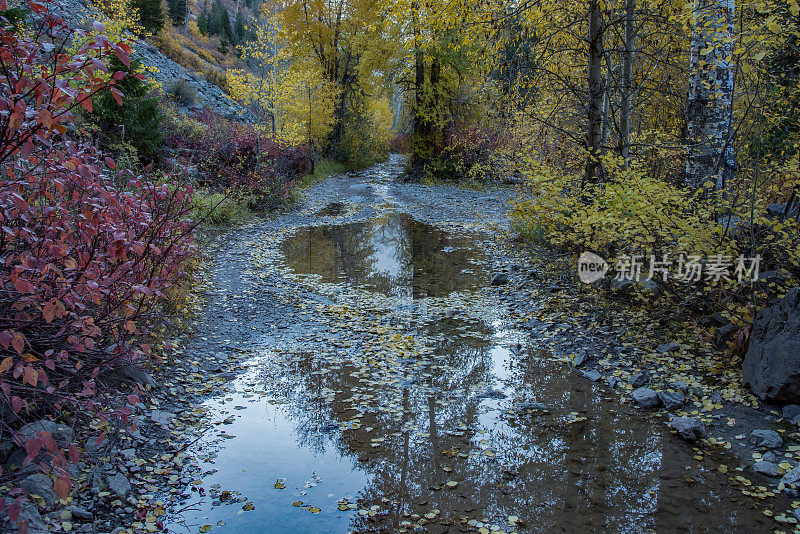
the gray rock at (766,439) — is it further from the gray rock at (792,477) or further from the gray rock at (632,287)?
the gray rock at (632,287)

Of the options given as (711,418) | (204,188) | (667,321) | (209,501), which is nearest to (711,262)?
(667,321)

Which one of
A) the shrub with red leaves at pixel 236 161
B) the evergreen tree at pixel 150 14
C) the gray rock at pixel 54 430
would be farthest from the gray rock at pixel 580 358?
the evergreen tree at pixel 150 14

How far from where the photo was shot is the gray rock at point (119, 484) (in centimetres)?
372

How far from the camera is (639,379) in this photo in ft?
18.5

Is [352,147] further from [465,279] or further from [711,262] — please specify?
[711,262]

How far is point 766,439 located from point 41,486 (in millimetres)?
5855

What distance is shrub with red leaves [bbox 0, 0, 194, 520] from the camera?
8.49 feet

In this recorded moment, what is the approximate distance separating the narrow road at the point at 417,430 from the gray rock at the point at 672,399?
34cm

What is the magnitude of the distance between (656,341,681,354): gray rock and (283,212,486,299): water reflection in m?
3.89

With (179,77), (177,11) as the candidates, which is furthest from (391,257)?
(177,11)

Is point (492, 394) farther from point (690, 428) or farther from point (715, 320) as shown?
point (715, 320)

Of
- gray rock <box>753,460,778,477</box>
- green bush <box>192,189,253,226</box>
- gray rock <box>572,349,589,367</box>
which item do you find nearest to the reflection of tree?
gray rock <box>572,349,589,367</box>

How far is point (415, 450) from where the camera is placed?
462 centimetres

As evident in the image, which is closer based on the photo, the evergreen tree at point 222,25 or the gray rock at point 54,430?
the gray rock at point 54,430
